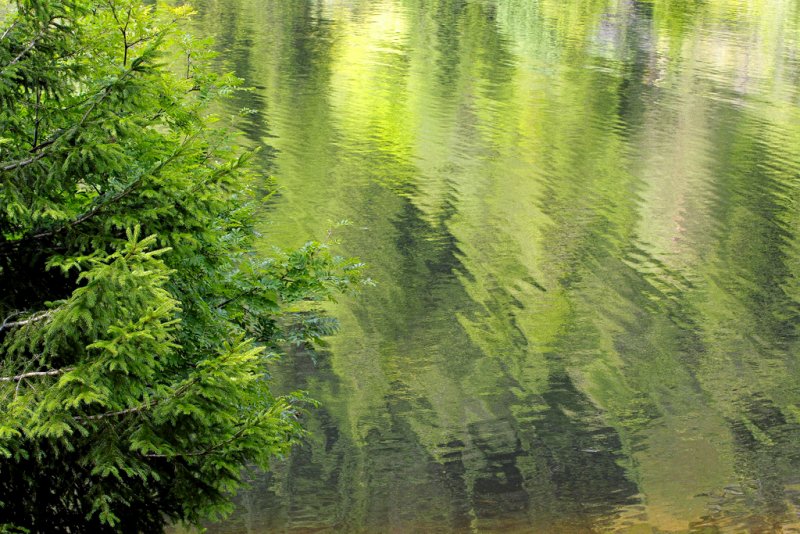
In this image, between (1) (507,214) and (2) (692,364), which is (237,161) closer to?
(2) (692,364)

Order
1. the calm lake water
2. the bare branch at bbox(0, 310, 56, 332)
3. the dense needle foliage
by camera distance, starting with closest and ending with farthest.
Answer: the dense needle foliage
the bare branch at bbox(0, 310, 56, 332)
the calm lake water

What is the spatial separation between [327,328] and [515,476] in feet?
13.6

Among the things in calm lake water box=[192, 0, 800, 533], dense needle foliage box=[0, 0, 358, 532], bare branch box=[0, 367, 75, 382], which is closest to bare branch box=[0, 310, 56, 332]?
dense needle foliage box=[0, 0, 358, 532]

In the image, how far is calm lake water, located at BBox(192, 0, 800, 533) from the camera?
1284cm

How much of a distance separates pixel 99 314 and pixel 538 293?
13.5 meters

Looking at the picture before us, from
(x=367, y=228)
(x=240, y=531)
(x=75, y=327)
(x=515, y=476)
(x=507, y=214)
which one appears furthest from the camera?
(x=507, y=214)

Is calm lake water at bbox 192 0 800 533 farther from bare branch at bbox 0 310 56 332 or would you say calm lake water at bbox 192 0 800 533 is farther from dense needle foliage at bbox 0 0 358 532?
bare branch at bbox 0 310 56 332

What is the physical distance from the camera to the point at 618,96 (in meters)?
36.9

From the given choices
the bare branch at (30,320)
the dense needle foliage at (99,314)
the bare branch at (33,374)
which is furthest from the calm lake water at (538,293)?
the bare branch at (33,374)

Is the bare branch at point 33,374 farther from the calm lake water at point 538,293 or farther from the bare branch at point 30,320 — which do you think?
the calm lake water at point 538,293

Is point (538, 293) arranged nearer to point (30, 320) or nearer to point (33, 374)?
point (30, 320)

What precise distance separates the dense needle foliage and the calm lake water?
483cm

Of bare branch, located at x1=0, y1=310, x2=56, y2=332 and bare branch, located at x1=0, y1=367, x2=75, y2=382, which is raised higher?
bare branch, located at x1=0, y1=310, x2=56, y2=332

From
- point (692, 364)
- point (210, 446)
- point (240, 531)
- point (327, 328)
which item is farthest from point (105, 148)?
point (692, 364)
